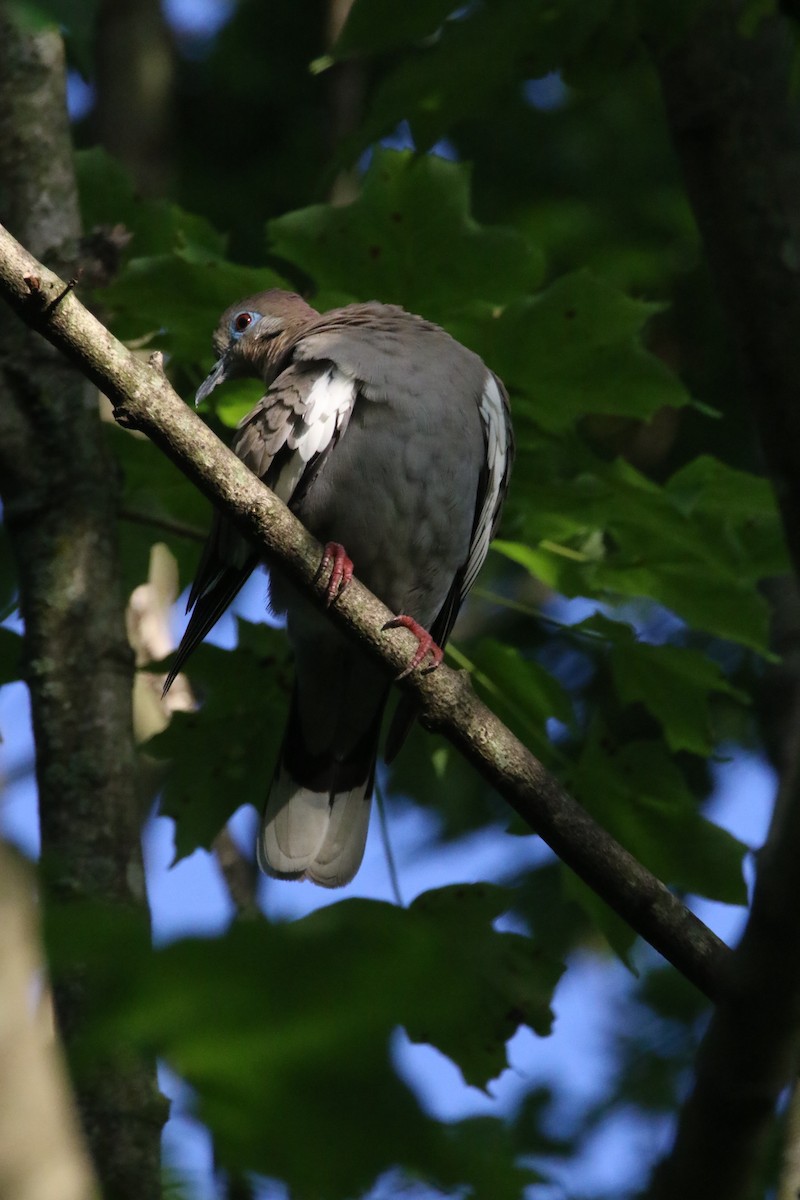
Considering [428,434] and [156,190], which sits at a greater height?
[156,190]

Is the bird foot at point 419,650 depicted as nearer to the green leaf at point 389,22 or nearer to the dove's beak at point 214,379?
the dove's beak at point 214,379

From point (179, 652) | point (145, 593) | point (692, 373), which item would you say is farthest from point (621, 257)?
point (179, 652)

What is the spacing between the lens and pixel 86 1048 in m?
0.94

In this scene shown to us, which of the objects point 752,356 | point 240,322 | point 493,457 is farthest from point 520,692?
point 240,322

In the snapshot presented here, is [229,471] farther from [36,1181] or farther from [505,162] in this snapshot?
[505,162]

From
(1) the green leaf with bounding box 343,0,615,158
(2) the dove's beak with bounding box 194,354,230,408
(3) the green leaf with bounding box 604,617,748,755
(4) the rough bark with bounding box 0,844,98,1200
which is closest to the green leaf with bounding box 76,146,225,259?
(2) the dove's beak with bounding box 194,354,230,408

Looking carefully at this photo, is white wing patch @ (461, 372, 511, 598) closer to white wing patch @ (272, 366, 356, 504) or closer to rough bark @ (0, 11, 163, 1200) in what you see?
white wing patch @ (272, 366, 356, 504)

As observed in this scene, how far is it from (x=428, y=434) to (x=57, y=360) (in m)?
0.99

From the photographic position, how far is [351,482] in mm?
3732

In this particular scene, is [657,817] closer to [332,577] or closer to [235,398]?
[332,577]

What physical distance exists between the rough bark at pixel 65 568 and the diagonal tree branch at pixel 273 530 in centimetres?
81

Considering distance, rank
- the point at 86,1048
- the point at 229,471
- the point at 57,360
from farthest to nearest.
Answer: the point at 57,360
the point at 229,471
the point at 86,1048

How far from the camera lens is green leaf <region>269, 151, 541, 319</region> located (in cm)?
321

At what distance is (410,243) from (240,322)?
0.68 meters
